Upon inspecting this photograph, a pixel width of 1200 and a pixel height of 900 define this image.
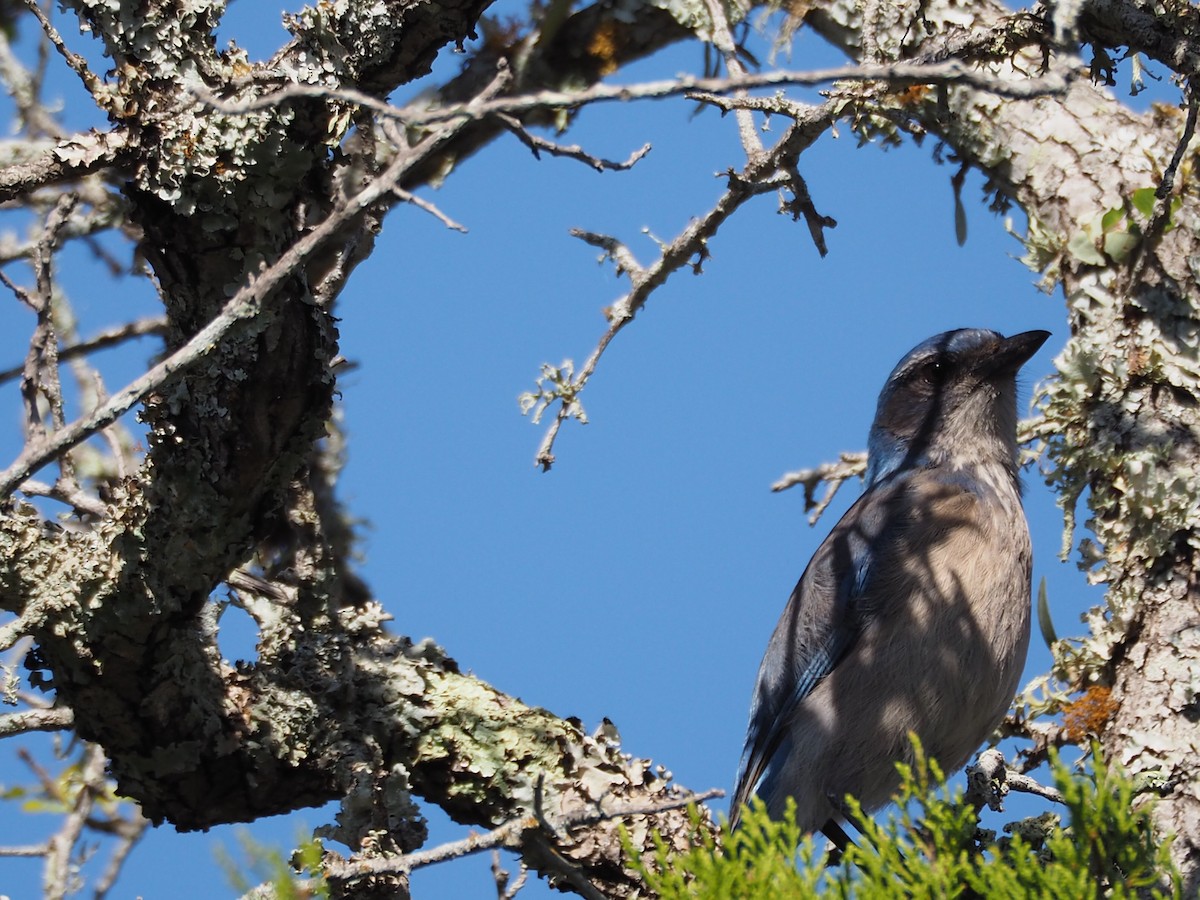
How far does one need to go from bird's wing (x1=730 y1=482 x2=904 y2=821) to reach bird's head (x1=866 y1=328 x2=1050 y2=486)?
348 mm

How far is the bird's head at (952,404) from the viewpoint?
5.05 m

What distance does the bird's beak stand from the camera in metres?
5.04

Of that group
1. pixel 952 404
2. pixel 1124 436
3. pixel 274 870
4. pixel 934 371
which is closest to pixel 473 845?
pixel 274 870

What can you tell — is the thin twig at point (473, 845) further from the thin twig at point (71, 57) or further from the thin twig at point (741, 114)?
the thin twig at point (741, 114)

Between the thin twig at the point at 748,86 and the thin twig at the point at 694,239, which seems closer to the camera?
the thin twig at the point at 748,86

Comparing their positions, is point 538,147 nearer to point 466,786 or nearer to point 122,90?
point 122,90

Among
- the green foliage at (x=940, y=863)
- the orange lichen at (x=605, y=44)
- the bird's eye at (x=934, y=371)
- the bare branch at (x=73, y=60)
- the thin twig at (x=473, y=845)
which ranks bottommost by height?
the green foliage at (x=940, y=863)

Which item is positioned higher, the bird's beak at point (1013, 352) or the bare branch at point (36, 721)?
the bird's beak at point (1013, 352)

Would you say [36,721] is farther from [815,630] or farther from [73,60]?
[815,630]

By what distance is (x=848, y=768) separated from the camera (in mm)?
4375

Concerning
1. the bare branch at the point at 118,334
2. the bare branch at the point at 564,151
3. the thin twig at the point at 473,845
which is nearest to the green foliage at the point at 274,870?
the thin twig at the point at 473,845

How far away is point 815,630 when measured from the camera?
468cm

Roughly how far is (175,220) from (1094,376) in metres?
2.74

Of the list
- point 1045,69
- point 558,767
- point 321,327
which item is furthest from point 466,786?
point 1045,69
